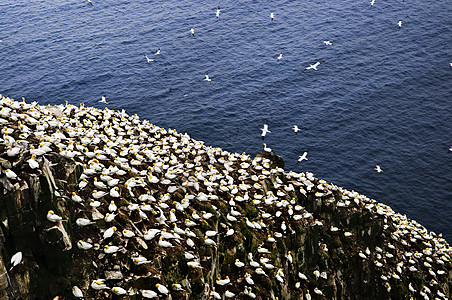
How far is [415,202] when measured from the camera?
46.8 meters

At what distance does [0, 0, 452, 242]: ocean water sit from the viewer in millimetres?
53531

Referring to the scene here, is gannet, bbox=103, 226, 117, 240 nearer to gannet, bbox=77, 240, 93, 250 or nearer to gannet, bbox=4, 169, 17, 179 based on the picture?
gannet, bbox=77, 240, 93, 250

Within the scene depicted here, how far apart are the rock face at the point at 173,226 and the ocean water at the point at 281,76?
1597 centimetres

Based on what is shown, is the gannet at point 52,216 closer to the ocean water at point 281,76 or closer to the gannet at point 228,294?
the gannet at point 228,294

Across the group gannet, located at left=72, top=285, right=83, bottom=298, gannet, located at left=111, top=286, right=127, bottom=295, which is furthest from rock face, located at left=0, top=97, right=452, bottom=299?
gannet, located at left=72, top=285, right=83, bottom=298

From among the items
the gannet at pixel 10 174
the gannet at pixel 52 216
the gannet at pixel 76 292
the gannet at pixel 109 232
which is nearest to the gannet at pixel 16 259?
the gannet at pixel 52 216

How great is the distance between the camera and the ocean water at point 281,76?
53531mm

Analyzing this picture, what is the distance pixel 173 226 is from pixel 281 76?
177 feet

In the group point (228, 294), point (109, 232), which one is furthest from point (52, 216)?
point (228, 294)

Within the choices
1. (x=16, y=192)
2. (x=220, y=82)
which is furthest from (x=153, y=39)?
(x=16, y=192)

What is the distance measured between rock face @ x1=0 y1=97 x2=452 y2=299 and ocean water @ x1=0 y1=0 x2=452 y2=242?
52.4 feet

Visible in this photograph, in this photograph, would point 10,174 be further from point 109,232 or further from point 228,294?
point 228,294

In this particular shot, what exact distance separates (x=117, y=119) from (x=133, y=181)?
511 inches

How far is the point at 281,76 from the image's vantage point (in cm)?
7162
